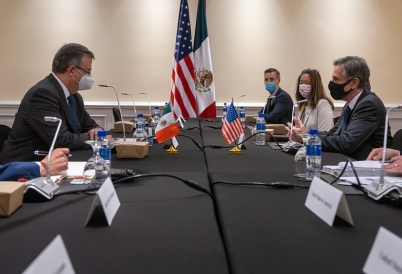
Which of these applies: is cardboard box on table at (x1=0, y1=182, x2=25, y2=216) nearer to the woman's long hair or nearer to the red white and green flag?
the woman's long hair

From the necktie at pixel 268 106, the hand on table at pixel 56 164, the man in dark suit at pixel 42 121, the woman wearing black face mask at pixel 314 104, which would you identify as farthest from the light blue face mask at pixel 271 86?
the hand on table at pixel 56 164

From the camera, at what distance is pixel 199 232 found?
94cm

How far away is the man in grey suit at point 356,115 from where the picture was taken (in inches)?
94.1

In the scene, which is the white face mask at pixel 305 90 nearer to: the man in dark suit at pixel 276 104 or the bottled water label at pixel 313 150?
the man in dark suit at pixel 276 104

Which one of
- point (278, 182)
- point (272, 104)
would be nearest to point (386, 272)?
point (278, 182)

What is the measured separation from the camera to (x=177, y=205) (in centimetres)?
116

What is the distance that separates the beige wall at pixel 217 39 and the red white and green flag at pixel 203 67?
0.22 m

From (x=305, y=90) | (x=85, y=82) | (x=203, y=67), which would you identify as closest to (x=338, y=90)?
(x=305, y=90)

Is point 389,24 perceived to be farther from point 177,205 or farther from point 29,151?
point 177,205

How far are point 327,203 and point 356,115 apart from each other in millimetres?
1598

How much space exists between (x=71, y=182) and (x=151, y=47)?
405 centimetres

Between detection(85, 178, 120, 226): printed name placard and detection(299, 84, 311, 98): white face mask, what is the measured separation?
3.05m

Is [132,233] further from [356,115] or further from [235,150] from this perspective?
[356,115]

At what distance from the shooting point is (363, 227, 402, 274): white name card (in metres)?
0.60
